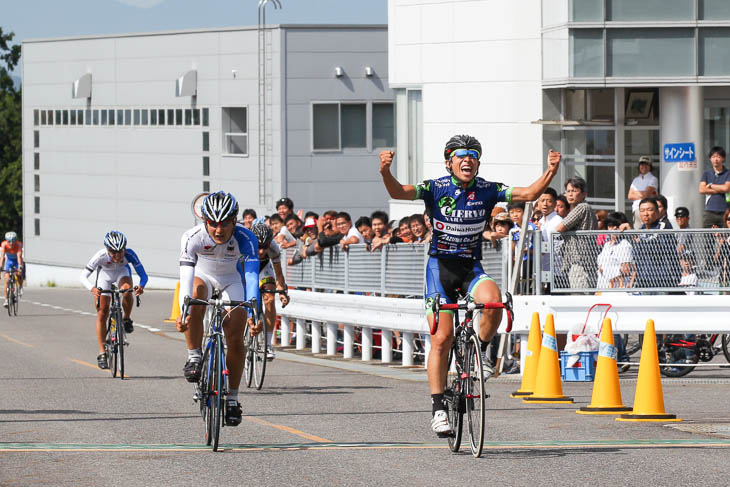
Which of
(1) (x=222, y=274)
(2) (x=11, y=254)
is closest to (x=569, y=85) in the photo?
(2) (x=11, y=254)

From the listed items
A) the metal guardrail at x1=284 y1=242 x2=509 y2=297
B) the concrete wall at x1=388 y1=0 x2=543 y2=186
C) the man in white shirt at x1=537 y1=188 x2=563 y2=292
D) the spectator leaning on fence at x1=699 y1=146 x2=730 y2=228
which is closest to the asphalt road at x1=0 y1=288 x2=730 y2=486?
the metal guardrail at x1=284 y1=242 x2=509 y2=297

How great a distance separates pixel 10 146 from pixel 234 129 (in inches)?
1346

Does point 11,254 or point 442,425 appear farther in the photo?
point 11,254

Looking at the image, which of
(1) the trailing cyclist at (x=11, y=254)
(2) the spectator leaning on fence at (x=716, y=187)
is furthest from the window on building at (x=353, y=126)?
(2) the spectator leaning on fence at (x=716, y=187)

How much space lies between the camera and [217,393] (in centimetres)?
1016

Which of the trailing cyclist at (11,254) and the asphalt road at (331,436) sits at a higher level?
the trailing cyclist at (11,254)

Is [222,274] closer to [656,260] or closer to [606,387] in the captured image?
[606,387]

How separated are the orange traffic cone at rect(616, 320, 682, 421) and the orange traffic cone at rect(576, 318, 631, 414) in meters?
0.36

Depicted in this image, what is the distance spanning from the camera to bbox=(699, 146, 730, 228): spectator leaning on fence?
20156 mm

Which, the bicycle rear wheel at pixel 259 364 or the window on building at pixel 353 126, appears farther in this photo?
the window on building at pixel 353 126

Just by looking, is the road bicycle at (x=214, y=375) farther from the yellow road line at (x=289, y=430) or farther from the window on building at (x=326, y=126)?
the window on building at (x=326, y=126)

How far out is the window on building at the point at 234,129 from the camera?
56.5 metres

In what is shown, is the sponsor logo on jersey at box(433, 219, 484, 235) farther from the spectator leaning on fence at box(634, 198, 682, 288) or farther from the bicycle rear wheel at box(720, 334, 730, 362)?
the bicycle rear wheel at box(720, 334, 730, 362)

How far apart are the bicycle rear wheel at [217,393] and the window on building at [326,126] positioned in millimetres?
44115
